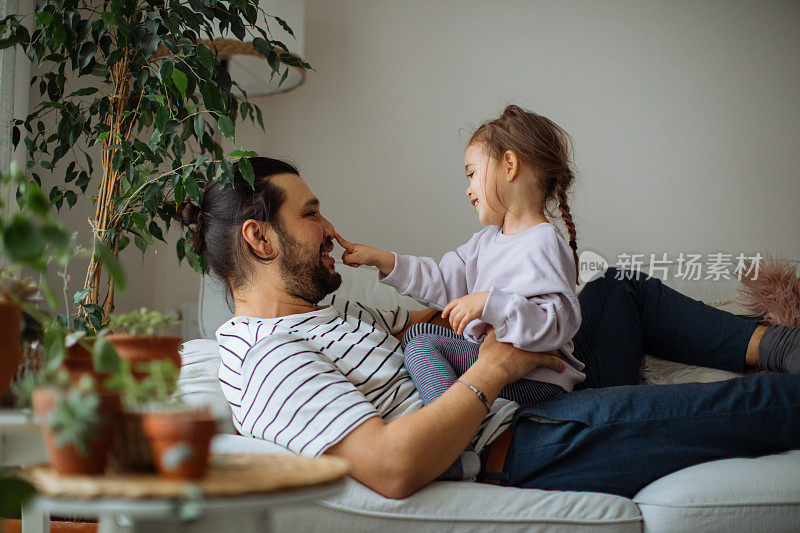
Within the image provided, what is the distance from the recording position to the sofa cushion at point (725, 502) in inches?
47.1

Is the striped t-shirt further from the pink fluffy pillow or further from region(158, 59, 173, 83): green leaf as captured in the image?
the pink fluffy pillow

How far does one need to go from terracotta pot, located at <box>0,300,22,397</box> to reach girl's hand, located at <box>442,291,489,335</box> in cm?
74

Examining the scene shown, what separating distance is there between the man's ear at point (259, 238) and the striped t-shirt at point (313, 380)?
162 millimetres

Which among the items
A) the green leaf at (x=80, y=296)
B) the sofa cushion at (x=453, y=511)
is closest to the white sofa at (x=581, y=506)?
the sofa cushion at (x=453, y=511)

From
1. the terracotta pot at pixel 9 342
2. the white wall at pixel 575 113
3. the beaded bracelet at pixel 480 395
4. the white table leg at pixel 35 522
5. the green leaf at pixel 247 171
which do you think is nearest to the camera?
the terracotta pot at pixel 9 342

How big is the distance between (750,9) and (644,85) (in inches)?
23.4

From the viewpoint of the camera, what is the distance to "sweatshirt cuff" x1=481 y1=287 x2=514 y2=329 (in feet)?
4.42

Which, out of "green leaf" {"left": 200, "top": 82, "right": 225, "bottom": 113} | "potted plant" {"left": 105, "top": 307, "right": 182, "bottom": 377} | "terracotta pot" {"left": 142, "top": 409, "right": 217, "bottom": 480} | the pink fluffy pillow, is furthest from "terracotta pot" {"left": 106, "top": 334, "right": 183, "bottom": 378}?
the pink fluffy pillow

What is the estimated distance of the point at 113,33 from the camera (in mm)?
1834

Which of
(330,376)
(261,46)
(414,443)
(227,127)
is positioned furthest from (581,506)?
(261,46)

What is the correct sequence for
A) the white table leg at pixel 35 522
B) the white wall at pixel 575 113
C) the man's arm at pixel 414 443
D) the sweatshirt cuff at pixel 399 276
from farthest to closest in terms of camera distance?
1. the white wall at pixel 575 113
2. the sweatshirt cuff at pixel 399 276
3. the man's arm at pixel 414 443
4. the white table leg at pixel 35 522

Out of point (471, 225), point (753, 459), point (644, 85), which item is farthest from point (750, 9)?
point (753, 459)

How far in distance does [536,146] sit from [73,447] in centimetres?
133

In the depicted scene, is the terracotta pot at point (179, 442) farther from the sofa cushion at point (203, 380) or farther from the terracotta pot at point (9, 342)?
the sofa cushion at point (203, 380)
